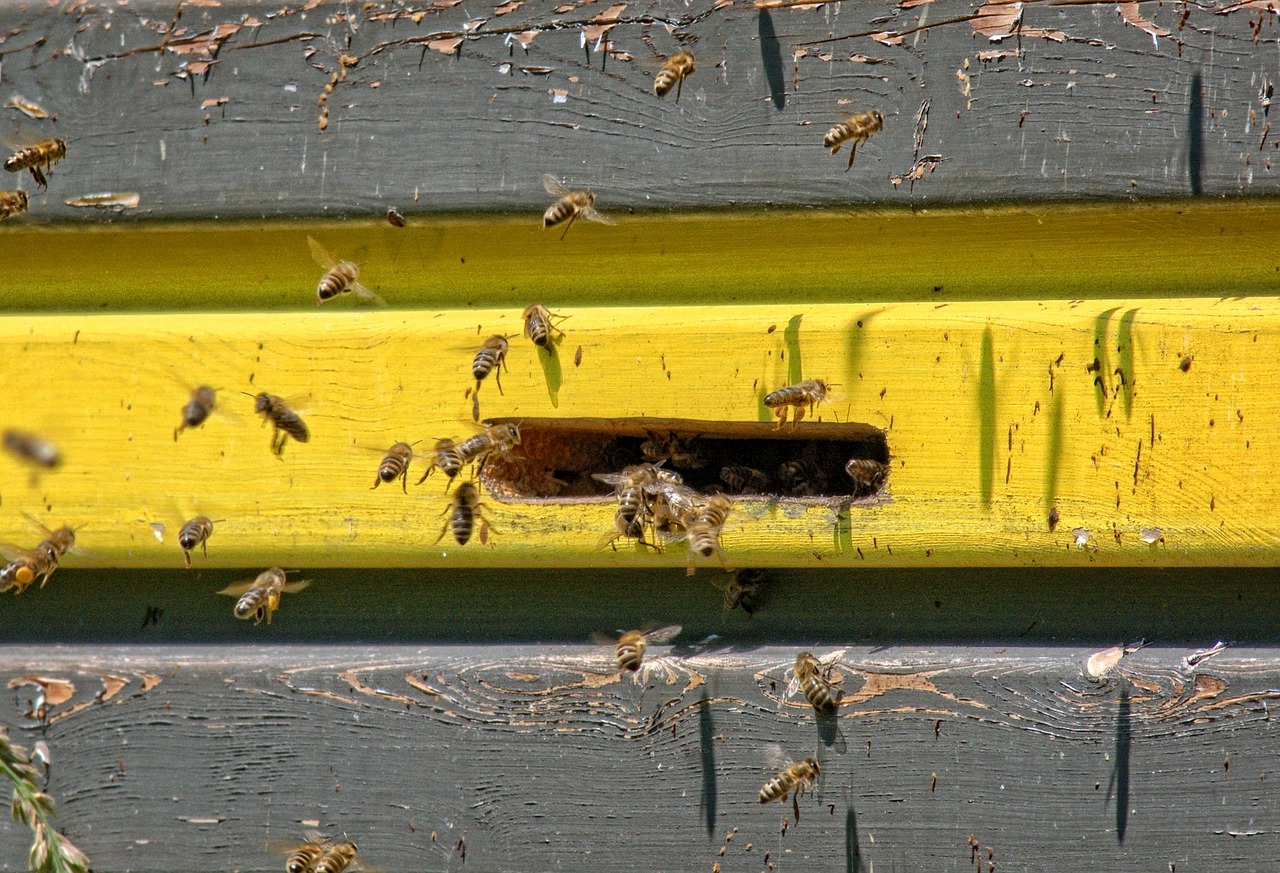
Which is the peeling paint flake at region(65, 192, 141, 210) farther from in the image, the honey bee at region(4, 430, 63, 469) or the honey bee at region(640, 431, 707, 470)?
the honey bee at region(640, 431, 707, 470)

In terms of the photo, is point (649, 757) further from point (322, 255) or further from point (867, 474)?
point (322, 255)

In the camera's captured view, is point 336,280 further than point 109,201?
No

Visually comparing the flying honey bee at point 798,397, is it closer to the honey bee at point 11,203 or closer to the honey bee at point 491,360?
the honey bee at point 491,360

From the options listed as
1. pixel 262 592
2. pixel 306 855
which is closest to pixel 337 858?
pixel 306 855

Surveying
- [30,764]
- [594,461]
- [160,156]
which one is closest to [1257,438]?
[594,461]

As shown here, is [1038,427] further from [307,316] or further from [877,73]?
[307,316]
